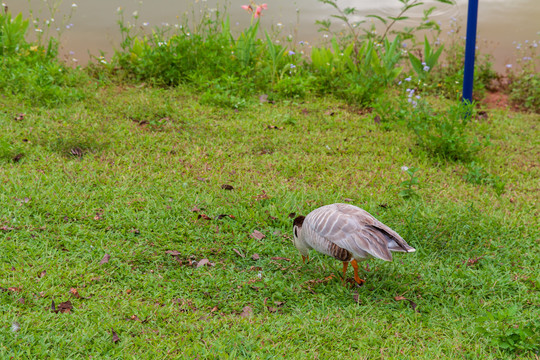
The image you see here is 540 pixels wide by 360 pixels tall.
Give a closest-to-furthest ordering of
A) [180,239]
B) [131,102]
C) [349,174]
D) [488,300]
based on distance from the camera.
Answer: [488,300] < [180,239] < [349,174] < [131,102]

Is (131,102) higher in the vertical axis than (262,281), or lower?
higher

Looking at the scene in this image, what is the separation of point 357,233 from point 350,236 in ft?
0.16

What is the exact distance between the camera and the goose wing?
3275 mm

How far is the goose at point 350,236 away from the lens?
329 cm

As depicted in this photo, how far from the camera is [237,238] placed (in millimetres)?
4270

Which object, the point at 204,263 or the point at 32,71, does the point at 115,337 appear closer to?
the point at 204,263

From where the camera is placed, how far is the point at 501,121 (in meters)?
7.57

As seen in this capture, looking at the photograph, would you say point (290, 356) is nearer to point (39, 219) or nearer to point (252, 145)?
point (39, 219)

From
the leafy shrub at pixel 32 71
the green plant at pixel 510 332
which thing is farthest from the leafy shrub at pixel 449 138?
the leafy shrub at pixel 32 71

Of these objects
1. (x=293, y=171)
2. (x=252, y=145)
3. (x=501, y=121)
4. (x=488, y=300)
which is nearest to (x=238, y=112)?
(x=252, y=145)

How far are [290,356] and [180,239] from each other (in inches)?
62.5

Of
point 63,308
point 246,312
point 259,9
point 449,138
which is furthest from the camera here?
point 259,9

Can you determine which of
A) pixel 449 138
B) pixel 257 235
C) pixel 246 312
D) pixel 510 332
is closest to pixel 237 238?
pixel 257 235

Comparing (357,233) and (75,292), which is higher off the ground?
(357,233)
